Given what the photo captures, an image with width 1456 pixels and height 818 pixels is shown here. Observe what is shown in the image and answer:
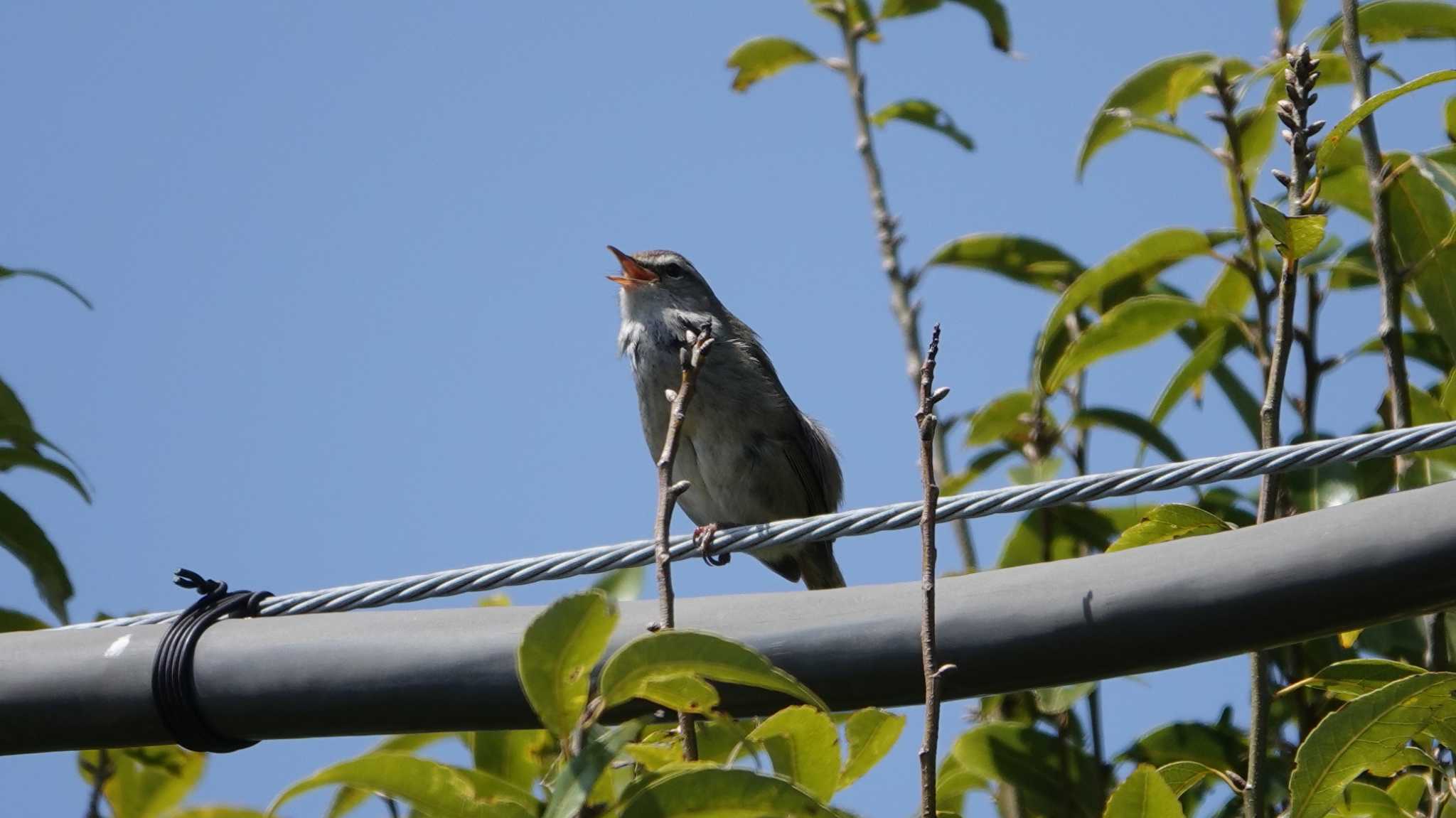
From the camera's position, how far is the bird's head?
675cm

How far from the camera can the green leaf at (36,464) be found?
3.43m

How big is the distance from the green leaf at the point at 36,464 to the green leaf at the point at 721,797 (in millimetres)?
2186

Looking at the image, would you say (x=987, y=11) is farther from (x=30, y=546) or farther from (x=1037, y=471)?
(x=30, y=546)

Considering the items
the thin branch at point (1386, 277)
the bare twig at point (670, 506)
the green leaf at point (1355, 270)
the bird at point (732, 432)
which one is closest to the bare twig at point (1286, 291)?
the thin branch at point (1386, 277)

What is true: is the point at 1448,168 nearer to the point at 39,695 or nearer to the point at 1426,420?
the point at 1426,420

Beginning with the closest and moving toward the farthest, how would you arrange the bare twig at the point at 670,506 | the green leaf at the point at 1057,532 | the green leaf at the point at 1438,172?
1. the bare twig at the point at 670,506
2. the green leaf at the point at 1438,172
3. the green leaf at the point at 1057,532

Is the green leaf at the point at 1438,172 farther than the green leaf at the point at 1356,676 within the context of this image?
Yes

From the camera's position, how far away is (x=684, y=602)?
2420 millimetres

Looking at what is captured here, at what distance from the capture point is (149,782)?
2.96 metres

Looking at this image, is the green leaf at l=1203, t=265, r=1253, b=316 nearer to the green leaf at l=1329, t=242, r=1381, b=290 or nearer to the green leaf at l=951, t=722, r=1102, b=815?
the green leaf at l=1329, t=242, r=1381, b=290

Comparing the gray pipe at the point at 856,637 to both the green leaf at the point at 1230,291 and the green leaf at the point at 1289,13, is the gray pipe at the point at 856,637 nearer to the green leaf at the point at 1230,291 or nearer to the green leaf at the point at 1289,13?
the green leaf at the point at 1230,291

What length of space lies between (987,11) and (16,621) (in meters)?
3.80

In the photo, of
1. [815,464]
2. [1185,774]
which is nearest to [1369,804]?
[1185,774]

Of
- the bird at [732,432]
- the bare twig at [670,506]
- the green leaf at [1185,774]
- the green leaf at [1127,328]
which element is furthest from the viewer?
the bird at [732,432]
